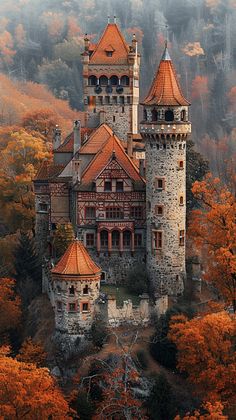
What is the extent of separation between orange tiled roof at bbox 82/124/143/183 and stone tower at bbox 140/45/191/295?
8.78 feet

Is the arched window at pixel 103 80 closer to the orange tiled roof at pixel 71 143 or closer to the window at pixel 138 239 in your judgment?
the orange tiled roof at pixel 71 143

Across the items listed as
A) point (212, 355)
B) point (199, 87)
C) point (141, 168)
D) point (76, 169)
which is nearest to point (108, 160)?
point (76, 169)

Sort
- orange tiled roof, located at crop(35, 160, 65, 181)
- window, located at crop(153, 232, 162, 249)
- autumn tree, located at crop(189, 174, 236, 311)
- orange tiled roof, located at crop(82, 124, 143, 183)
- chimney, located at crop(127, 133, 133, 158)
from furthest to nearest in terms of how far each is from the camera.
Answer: orange tiled roof, located at crop(35, 160, 65, 181)
chimney, located at crop(127, 133, 133, 158)
orange tiled roof, located at crop(82, 124, 143, 183)
window, located at crop(153, 232, 162, 249)
autumn tree, located at crop(189, 174, 236, 311)

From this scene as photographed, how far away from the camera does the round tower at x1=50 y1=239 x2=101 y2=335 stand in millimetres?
74125

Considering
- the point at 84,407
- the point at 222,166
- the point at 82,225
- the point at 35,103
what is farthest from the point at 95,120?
the point at 35,103

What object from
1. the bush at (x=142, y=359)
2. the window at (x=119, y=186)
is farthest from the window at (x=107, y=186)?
the bush at (x=142, y=359)

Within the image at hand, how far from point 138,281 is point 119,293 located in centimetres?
152

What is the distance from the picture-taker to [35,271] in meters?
86.9

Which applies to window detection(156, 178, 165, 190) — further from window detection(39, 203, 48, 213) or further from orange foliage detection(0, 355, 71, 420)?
orange foliage detection(0, 355, 71, 420)

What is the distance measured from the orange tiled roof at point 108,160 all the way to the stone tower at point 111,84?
19.6 ft

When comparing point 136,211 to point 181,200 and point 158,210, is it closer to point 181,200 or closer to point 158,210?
point 158,210

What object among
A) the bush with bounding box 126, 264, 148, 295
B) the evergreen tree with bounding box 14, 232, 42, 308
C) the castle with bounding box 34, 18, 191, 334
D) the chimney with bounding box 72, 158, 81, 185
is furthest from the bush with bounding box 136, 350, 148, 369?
the chimney with bounding box 72, 158, 81, 185

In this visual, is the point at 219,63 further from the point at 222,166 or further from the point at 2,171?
the point at 2,171

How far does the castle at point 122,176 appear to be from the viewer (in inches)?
3081
